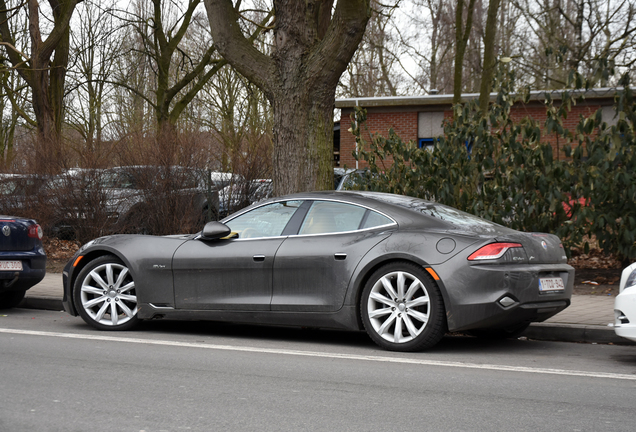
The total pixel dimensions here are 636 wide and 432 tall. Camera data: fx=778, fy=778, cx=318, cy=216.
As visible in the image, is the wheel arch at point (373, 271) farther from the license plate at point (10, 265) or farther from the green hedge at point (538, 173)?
the green hedge at point (538, 173)

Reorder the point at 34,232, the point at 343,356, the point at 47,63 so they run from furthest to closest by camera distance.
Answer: the point at 47,63 < the point at 34,232 < the point at 343,356

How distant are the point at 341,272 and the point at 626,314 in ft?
7.44

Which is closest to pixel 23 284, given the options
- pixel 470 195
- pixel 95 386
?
pixel 95 386

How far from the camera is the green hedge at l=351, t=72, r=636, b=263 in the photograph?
10.4 m

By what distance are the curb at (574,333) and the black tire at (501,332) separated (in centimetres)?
24

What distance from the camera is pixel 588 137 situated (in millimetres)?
10719

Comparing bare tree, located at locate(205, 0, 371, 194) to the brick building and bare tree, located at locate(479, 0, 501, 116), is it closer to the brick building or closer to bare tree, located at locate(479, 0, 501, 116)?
bare tree, located at locate(479, 0, 501, 116)

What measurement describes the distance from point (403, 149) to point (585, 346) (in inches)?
214

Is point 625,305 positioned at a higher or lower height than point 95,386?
higher

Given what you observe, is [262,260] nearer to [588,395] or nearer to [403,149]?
[588,395]

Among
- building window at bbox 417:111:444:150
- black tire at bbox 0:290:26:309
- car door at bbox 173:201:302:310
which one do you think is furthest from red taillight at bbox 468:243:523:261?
building window at bbox 417:111:444:150

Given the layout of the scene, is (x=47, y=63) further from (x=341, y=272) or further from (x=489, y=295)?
(x=489, y=295)

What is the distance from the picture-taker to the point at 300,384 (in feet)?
17.1

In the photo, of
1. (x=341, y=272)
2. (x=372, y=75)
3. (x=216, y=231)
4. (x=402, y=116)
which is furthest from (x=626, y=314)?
(x=372, y=75)
